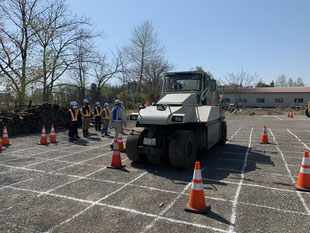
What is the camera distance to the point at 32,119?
14.2 m

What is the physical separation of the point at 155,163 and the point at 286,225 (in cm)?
358

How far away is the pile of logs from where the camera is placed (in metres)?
13.0

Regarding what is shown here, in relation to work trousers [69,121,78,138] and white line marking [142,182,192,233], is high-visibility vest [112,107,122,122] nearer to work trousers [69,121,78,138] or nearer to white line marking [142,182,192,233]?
work trousers [69,121,78,138]

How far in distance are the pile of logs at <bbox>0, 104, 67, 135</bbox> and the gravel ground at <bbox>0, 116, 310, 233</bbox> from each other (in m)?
6.33

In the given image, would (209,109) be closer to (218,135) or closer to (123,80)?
(218,135)

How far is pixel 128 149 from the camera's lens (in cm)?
659

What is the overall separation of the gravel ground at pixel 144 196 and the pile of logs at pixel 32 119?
633cm

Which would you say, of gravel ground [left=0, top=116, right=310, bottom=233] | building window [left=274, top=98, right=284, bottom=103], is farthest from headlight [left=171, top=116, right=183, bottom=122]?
building window [left=274, top=98, right=284, bottom=103]

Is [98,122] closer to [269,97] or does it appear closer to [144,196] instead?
[144,196]

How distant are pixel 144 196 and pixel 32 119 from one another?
12.2m

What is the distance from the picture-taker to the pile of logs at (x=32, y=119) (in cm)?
1299

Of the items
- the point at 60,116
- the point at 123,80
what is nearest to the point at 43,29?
the point at 60,116

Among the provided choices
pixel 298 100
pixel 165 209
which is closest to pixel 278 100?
pixel 298 100

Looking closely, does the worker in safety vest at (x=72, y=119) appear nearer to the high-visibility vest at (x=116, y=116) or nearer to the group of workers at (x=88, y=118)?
the group of workers at (x=88, y=118)
